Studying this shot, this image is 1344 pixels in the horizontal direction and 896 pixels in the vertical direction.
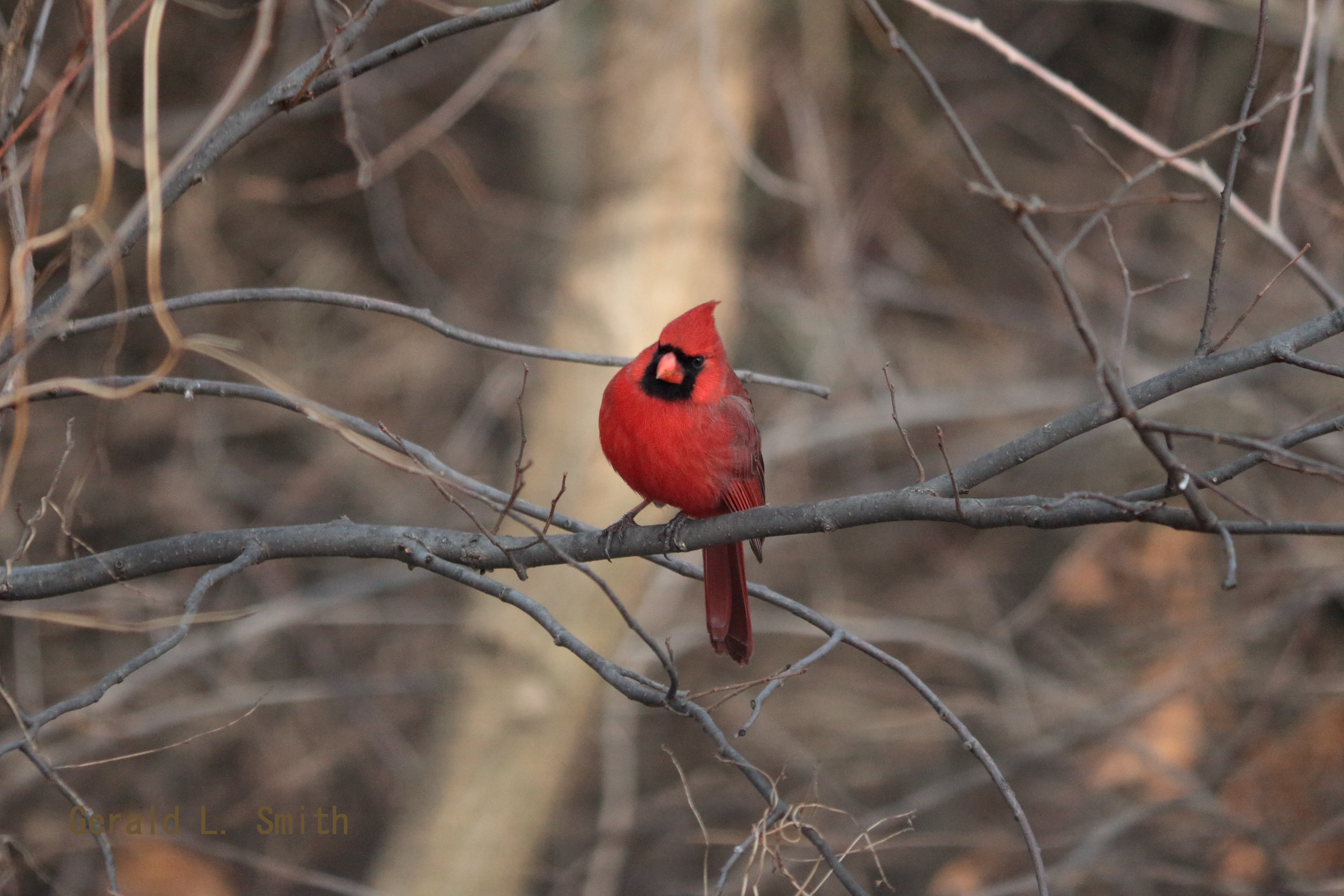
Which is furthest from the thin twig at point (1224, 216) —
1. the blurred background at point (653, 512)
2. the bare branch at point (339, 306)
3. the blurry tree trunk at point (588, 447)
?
the blurry tree trunk at point (588, 447)

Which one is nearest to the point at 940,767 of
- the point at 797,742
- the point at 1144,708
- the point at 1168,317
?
the point at 797,742

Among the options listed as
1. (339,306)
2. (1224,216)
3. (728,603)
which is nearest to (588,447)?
(728,603)

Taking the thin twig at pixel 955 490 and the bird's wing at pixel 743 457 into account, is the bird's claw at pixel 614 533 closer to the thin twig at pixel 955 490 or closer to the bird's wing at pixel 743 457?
the bird's wing at pixel 743 457

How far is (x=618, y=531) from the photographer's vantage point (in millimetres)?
2404

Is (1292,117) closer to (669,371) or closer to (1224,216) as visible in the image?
(1224,216)

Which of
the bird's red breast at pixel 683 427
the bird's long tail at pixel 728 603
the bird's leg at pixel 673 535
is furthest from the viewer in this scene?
the bird's long tail at pixel 728 603

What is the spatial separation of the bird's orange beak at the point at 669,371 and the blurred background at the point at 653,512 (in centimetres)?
→ 169

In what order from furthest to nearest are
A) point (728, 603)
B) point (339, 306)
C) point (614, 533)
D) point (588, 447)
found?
point (588, 447) < point (728, 603) < point (614, 533) < point (339, 306)

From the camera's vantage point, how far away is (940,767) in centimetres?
604

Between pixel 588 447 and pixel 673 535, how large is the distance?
3.14 meters

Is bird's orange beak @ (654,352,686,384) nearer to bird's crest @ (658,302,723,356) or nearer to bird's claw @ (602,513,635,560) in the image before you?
bird's crest @ (658,302,723,356)

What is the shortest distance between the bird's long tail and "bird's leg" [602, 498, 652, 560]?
0.69 feet

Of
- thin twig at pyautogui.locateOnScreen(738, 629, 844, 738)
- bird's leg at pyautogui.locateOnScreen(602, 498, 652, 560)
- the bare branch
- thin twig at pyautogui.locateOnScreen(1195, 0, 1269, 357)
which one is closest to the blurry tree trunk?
bird's leg at pyautogui.locateOnScreen(602, 498, 652, 560)

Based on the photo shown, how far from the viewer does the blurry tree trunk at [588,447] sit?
5.39 meters
